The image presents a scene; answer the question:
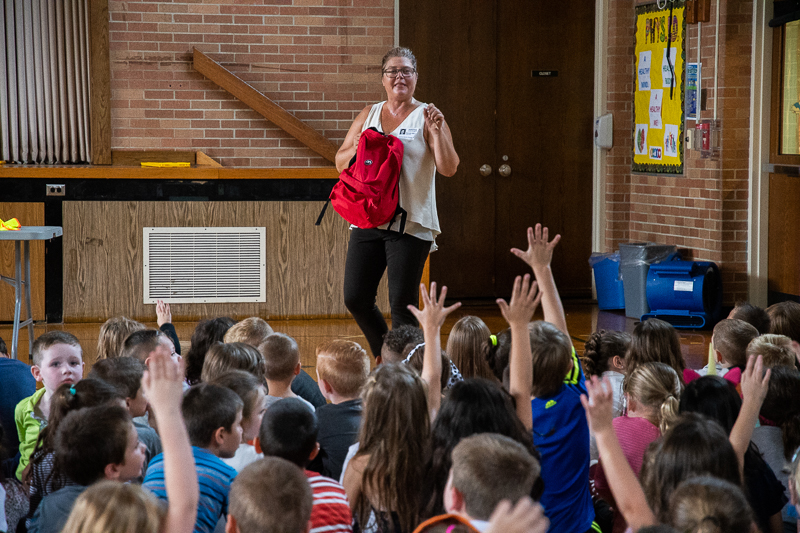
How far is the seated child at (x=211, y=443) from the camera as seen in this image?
2.01 meters

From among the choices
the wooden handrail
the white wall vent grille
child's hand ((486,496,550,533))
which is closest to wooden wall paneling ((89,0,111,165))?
the wooden handrail

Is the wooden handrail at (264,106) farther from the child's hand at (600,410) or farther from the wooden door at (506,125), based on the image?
the child's hand at (600,410)

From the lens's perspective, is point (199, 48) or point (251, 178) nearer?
point (251, 178)

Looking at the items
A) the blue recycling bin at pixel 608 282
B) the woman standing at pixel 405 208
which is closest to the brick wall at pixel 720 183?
the blue recycling bin at pixel 608 282

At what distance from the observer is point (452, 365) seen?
2.96m

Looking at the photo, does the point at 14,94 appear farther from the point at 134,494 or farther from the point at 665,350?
the point at 134,494

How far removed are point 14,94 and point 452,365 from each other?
16.7ft

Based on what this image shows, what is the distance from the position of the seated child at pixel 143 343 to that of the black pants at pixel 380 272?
92 centimetres

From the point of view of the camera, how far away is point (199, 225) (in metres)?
6.37

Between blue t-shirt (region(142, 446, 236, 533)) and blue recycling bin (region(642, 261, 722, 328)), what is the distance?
4.66 meters

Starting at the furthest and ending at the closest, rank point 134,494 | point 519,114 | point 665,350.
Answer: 1. point 519,114
2. point 665,350
3. point 134,494

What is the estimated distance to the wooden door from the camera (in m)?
7.36

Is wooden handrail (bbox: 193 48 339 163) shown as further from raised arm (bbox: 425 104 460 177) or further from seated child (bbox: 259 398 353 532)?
seated child (bbox: 259 398 353 532)

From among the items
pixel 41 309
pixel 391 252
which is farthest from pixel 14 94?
pixel 391 252
